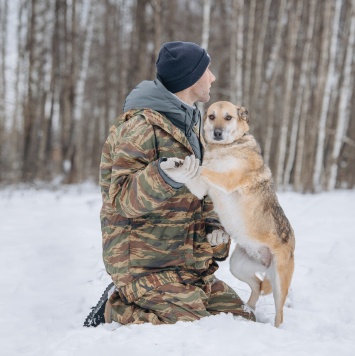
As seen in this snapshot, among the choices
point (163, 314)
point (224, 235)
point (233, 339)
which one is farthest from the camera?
point (224, 235)

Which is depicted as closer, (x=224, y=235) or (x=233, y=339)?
(x=233, y=339)

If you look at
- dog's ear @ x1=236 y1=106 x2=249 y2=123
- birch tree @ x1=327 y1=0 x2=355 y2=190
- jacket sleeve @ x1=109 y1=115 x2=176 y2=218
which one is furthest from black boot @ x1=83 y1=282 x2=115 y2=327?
birch tree @ x1=327 y1=0 x2=355 y2=190

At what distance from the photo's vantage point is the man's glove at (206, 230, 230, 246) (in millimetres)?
3176

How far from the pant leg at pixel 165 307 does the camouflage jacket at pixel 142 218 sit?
2.0 inches

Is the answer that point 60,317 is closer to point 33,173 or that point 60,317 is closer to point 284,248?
point 284,248

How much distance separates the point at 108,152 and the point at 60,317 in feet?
5.62

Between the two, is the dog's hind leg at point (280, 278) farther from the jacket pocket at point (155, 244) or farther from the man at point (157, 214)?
the jacket pocket at point (155, 244)

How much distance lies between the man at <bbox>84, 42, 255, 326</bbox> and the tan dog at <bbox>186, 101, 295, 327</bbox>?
0.29 m

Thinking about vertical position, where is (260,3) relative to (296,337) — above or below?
above

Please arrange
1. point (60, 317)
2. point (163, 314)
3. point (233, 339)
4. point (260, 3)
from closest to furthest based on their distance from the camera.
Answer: point (233, 339)
point (163, 314)
point (60, 317)
point (260, 3)

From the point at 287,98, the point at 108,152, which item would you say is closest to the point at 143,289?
the point at 108,152

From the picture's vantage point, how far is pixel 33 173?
50.5 feet

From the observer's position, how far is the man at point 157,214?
8.81 ft

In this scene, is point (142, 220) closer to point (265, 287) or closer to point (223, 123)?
point (223, 123)
